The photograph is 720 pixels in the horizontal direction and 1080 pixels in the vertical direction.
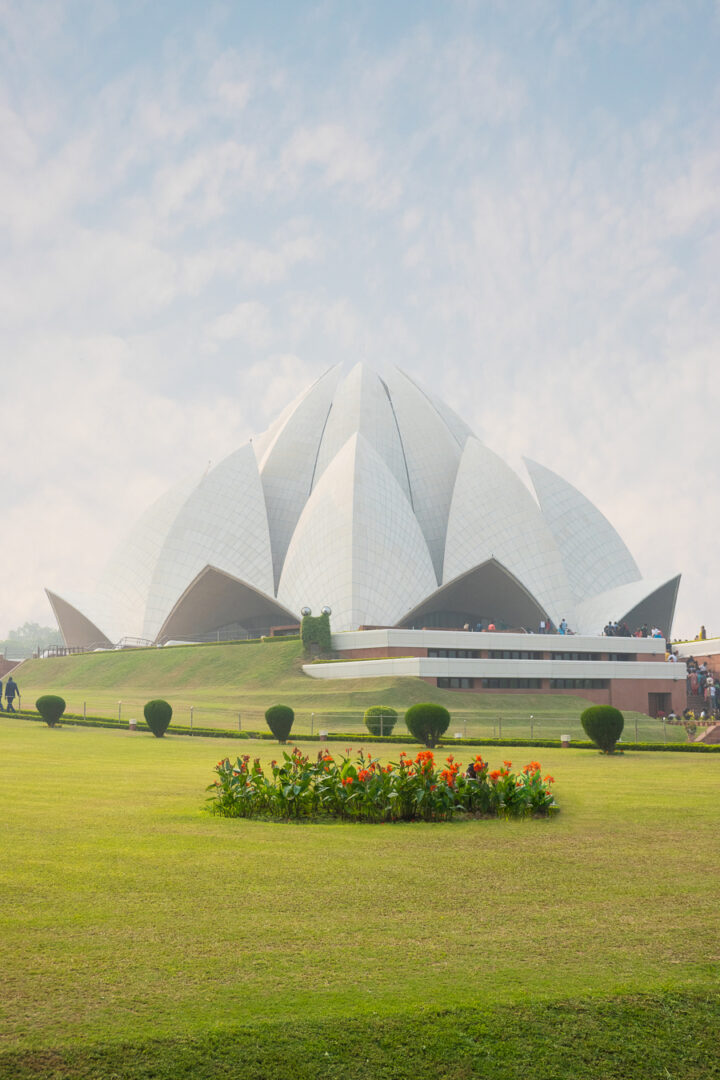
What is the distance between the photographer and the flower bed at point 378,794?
26.5ft

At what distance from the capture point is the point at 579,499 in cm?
5009

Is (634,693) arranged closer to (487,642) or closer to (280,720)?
(487,642)

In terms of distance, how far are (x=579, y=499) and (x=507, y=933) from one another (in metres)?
47.5

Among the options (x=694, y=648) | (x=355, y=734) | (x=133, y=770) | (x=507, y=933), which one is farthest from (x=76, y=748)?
(x=694, y=648)

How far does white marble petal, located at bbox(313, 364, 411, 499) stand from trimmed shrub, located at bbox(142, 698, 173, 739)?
97.9 ft

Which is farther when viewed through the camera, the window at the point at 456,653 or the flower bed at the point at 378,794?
the window at the point at 456,653

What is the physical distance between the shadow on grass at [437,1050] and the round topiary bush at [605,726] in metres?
13.9

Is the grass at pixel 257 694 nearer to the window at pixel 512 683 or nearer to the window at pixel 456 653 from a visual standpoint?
the window at pixel 512 683

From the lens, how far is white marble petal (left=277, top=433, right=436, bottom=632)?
38.8m

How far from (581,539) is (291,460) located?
56.1 feet

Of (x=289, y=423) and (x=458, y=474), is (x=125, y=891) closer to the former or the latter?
(x=458, y=474)

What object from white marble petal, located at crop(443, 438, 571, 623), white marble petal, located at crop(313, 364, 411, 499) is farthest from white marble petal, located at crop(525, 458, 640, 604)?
white marble petal, located at crop(313, 364, 411, 499)

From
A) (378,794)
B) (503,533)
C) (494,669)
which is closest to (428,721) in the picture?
(378,794)

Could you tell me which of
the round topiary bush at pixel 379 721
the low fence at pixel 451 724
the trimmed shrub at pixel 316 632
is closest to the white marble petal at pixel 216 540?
the trimmed shrub at pixel 316 632
